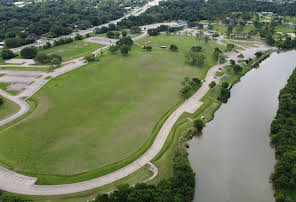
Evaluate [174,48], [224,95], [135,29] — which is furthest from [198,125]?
[135,29]

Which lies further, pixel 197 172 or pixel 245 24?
pixel 245 24

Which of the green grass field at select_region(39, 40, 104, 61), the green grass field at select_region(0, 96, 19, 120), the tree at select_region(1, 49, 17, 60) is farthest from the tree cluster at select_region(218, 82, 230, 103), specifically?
the tree at select_region(1, 49, 17, 60)

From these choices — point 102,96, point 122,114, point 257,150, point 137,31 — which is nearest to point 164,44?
point 137,31

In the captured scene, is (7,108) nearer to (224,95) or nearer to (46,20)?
(224,95)

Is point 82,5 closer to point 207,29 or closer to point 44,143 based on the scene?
point 207,29

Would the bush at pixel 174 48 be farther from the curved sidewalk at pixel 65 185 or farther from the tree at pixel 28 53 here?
the curved sidewalk at pixel 65 185

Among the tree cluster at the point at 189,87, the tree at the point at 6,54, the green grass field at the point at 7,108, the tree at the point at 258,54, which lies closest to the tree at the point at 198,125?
the tree cluster at the point at 189,87
